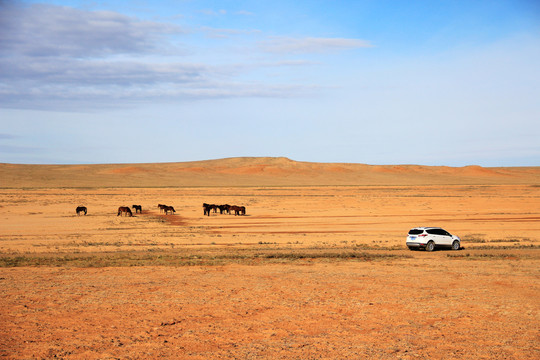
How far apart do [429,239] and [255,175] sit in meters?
135

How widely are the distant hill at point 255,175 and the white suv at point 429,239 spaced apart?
98.1 m

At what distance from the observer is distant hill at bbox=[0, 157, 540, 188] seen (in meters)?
128

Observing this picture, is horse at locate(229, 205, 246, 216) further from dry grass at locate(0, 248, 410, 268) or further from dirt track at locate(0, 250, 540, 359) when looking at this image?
dirt track at locate(0, 250, 540, 359)

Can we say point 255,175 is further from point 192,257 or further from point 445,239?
point 192,257

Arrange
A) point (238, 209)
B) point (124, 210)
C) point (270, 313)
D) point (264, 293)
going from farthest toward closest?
point (238, 209) < point (124, 210) < point (264, 293) < point (270, 313)

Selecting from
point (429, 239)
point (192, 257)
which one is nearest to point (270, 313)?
point (192, 257)

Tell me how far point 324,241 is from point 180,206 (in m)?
39.5

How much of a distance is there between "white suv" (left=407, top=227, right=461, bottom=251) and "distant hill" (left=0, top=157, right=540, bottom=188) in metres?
98.1

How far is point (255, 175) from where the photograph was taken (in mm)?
162875

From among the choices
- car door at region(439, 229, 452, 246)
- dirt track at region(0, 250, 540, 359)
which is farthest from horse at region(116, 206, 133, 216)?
car door at region(439, 229, 452, 246)

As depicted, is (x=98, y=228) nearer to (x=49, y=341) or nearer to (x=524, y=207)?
(x=49, y=341)

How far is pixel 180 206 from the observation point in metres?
69.7

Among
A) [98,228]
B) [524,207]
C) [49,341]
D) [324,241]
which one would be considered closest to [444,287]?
Answer: [49,341]

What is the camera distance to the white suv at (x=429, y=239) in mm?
28622
